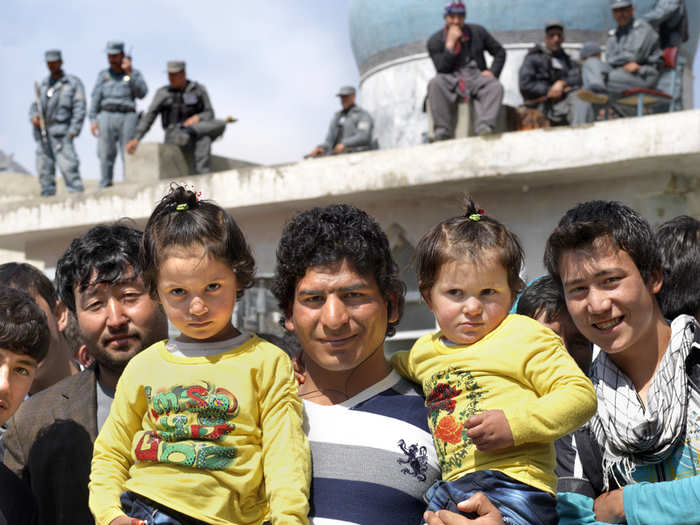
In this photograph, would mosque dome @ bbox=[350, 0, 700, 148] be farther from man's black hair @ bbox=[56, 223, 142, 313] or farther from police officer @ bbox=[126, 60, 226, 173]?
man's black hair @ bbox=[56, 223, 142, 313]

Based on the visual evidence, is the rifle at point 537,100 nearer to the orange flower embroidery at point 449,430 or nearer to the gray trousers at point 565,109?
the gray trousers at point 565,109

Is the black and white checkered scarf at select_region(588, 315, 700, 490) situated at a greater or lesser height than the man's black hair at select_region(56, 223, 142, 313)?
lesser

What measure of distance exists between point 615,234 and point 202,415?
4.37ft

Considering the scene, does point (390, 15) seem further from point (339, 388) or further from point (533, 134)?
point (339, 388)

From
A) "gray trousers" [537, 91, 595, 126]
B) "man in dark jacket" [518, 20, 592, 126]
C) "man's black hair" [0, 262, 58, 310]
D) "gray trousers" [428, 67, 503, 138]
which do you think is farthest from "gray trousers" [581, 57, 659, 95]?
"man's black hair" [0, 262, 58, 310]

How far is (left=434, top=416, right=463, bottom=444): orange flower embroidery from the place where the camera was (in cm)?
261

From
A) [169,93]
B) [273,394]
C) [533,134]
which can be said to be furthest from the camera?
[169,93]

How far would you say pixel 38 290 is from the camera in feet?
13.1

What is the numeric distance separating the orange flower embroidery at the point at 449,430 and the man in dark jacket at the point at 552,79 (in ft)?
26.3

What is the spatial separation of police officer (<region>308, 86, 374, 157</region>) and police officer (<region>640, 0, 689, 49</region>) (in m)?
3.57

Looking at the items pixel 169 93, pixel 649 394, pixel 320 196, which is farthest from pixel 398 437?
pixel 169 93

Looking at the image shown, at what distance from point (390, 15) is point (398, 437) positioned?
1321 centimetres

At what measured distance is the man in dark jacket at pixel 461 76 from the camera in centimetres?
921

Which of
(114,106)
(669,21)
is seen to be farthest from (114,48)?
(669,21)
